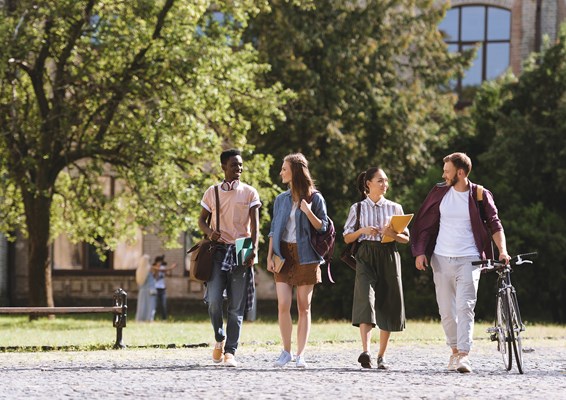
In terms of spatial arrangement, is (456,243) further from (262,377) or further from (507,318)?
(262,377)

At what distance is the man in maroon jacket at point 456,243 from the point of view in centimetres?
1131

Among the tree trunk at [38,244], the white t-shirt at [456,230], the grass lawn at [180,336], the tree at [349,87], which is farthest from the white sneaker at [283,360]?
the tree at [349,87]

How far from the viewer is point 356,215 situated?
1188 cm

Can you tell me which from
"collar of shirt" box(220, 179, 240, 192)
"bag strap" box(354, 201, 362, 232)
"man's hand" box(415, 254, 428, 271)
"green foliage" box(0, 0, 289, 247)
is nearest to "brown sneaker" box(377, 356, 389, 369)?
"man's hand" box(415, 254, 428, 271)

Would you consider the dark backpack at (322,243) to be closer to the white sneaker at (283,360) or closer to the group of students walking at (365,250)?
the group of students walking at (365,250)

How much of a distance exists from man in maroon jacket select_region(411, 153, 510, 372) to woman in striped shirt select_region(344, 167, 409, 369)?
0.95 ft

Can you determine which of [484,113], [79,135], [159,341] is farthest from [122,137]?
[484,113]

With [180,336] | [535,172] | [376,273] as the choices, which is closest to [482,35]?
[535,172]

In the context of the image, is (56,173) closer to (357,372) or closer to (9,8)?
(9,8)

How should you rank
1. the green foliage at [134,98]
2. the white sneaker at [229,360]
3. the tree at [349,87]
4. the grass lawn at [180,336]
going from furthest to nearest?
1. the tree at [349,87]
2. the green foliage at [134,98]
3. the grass lawn at [180,336]
4. the white sneaker at [229,360]

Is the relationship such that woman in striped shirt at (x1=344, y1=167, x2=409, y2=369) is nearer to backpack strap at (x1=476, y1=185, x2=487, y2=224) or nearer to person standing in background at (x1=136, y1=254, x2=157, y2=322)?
backpack strap at (x1=476, y1=185, x2=487, y2=224)

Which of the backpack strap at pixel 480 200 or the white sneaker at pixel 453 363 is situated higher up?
the backpack strap at pixel 480 200

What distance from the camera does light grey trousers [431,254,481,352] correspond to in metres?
11.3

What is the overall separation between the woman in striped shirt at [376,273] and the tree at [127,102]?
38.8 ft
